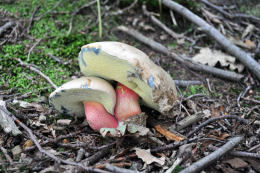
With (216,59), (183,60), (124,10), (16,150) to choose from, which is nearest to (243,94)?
(216,59)

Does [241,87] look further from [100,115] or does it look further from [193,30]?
[100,115]

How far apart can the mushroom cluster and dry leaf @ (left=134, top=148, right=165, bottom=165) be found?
215 millimetres

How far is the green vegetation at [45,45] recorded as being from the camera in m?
2.68

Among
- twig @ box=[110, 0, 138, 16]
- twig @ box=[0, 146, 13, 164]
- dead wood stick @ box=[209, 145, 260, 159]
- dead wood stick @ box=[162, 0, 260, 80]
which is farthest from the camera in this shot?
twig @ box=[110, 0, 138, 16]

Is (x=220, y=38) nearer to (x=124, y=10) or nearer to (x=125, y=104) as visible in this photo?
(x=124, y=10)

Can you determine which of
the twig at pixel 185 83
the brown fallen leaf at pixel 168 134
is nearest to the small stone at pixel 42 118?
the brown fallen leaf at pixel 168 134

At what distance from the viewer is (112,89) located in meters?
2.11

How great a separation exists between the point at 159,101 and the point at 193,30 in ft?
7.51

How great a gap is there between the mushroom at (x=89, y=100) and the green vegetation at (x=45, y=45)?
1.63 feet

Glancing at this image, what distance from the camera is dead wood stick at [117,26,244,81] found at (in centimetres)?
308

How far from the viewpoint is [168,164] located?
1855mm

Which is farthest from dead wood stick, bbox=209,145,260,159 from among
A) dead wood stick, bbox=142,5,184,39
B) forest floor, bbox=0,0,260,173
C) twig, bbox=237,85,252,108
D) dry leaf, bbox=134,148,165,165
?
dead wood stick, bbox=142,5,184,39

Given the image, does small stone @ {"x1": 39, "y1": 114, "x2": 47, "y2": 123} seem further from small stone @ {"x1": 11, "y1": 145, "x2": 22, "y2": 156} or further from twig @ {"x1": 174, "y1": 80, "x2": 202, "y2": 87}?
twig @ {"x1": 174, "y1": 80, "x2": 202, "y2": 87}

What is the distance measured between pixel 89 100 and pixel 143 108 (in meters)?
0.61
